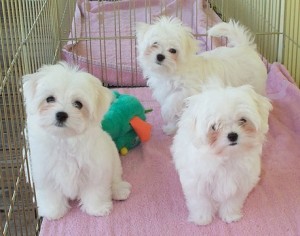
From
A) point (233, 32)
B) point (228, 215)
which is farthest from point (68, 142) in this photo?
point (233, 32)

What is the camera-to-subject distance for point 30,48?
2.15 meters

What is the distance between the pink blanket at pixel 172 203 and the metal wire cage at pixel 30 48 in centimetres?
18

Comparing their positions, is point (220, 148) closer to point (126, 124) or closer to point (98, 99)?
point (98, 99)

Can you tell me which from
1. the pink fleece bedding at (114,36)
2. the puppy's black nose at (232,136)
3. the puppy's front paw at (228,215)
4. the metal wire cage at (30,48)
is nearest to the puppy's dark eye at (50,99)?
the metal wire cage at (30,48)

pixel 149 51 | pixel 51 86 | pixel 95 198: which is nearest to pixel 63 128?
pixel 51 86

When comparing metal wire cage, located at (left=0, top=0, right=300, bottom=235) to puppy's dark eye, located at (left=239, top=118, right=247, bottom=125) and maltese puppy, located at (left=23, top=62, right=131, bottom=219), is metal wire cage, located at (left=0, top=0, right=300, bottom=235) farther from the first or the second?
puppy's dark eye, located at (left=239, top=118, right=247, bottom=125)

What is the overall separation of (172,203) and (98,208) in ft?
0.96

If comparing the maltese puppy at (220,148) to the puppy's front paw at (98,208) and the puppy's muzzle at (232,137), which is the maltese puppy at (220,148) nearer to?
the puppy's muzzle at (232,137)

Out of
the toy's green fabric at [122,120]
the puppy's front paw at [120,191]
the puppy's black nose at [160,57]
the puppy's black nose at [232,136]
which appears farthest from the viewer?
the puppy's black nose at [160,57]

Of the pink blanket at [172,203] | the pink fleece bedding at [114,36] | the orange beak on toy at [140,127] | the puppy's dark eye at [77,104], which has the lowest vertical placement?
the pink blanket at [172,203]

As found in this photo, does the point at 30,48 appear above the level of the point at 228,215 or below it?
above

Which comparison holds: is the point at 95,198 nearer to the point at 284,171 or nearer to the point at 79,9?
the point at 284,171

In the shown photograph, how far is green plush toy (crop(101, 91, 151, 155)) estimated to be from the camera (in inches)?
89.4

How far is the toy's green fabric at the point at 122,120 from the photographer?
2.26 meters
